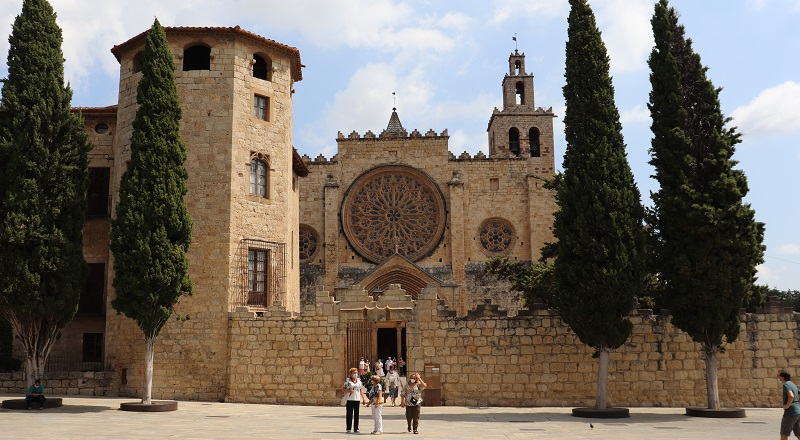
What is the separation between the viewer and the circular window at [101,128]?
22281 millimetres

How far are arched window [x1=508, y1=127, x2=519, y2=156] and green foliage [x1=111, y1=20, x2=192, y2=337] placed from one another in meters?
29.1

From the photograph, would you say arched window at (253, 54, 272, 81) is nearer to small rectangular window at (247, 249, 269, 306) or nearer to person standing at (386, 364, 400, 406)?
small rectangular window at (247, 249, 269, 306)

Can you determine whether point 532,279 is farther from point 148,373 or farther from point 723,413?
point 148,373

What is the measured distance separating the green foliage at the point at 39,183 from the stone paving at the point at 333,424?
2706 mm

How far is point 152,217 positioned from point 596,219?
33.8ft

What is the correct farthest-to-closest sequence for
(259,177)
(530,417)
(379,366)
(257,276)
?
(259,177), (257,276), (379,366), (530,417)

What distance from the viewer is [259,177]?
2056 centimetres

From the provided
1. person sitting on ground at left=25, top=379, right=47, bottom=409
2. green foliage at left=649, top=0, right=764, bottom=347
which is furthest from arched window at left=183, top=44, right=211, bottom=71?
green foliage at left=649, top=0, right=764, bottom=347

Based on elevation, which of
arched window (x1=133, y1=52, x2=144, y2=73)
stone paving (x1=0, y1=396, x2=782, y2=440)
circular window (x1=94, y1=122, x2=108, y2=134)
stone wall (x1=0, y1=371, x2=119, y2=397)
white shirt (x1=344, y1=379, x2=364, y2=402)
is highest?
arched window (x1=133, y1=52, x2=144, y2=73)

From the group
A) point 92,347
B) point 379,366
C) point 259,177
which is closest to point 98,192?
point 92,347

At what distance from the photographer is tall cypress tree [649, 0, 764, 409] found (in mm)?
15453

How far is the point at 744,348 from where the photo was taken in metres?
17.5

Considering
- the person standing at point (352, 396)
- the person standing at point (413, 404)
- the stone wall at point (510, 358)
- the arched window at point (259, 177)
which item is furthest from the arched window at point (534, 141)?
the person standing at point (352, 396)

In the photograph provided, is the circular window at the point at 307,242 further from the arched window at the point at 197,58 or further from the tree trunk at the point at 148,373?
the tree trunk at the point at 148,373
